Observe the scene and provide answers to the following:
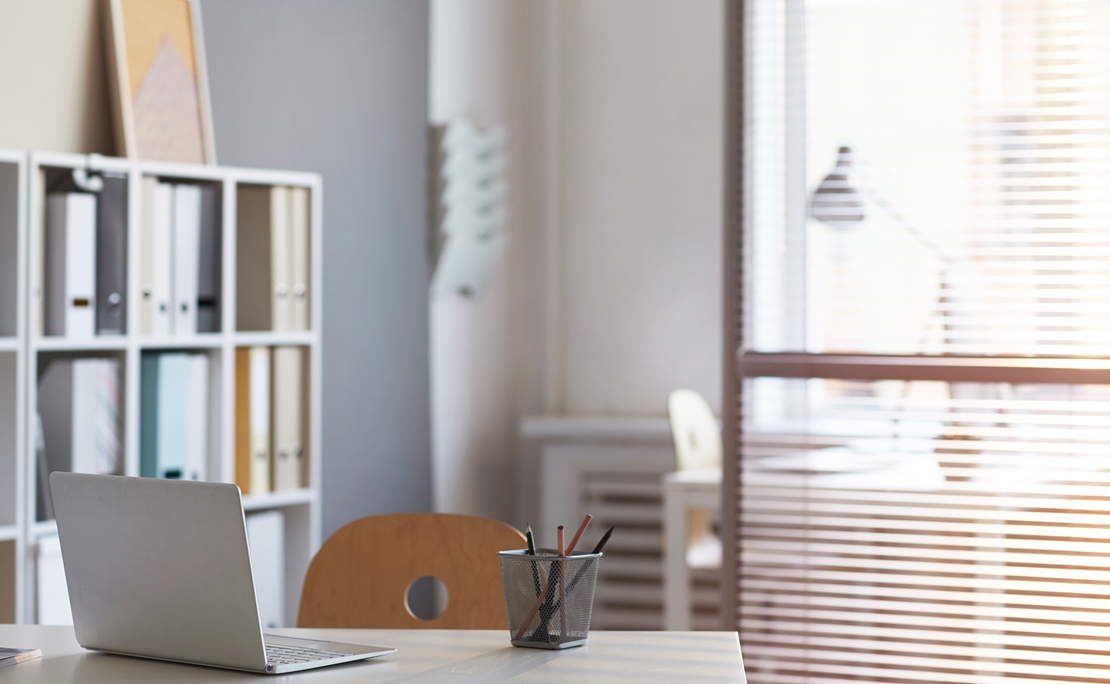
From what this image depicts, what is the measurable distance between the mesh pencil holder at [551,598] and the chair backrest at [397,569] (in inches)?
12.0

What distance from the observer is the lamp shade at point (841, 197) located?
247 cm

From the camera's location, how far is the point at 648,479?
3535 mm

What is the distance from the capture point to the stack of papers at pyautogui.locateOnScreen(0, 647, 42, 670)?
125 centimetres

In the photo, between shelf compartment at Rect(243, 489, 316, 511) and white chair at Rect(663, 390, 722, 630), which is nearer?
shelf compartment at Rect(243, 489, 316, 511)

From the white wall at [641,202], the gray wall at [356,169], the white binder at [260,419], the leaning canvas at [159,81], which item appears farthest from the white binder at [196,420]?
the white wall at [641,202]

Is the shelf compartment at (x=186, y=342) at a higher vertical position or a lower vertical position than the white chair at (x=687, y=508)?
higher

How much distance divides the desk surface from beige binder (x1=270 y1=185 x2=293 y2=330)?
1.14m

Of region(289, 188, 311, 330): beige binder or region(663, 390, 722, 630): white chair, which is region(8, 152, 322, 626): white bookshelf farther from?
region(663, 390, 722, 630): white chair

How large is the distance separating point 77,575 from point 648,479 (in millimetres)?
2393

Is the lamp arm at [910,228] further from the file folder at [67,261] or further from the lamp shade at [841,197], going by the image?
the file folder at [67,261]

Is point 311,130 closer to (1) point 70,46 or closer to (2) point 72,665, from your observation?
(1) point 70,46

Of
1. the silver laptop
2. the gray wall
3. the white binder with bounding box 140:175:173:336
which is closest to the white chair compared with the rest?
the gray wall

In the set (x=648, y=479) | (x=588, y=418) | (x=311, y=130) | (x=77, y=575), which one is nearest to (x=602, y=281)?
(x=588, y=418)

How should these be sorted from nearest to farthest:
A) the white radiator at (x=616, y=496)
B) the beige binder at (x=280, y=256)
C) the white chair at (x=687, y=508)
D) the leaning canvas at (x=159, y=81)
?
the leaning canvas at (x=159, y=81) → the beige binder at (x=280, y=256) → the white chair at (x=687, y=508) → the white radiator at (x=616, y=496)
